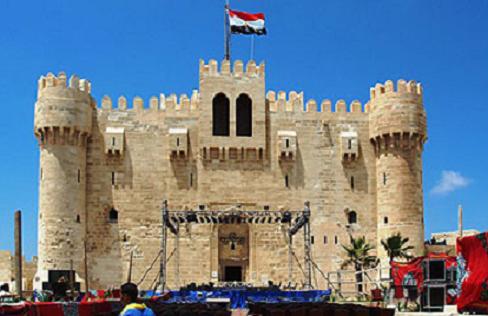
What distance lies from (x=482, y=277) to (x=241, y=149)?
21568 millimetres

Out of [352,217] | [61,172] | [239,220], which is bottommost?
[239,220]

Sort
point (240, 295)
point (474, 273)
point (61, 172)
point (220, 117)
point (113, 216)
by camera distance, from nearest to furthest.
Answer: point (474, 273) < point (240, 295) < point (61, 172) < point (113, 216) < point (220, 117)

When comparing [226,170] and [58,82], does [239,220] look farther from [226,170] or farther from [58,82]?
[58,82]

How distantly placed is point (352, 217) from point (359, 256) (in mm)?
2911

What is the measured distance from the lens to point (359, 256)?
40.1m

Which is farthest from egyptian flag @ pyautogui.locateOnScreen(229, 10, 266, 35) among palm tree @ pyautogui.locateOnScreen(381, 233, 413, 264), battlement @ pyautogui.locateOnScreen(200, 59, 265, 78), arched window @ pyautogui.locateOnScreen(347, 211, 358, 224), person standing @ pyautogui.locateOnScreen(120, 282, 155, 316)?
person standing @ pyautogui.locateOnScreen(120, 282, 155, 316)

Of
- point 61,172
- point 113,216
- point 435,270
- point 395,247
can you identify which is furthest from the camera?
point 113,216

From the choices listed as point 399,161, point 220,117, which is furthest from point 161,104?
point 399,161

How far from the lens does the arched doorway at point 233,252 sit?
1655 inches

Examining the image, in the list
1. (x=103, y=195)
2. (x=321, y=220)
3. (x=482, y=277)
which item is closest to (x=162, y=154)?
(x=103, y=195)

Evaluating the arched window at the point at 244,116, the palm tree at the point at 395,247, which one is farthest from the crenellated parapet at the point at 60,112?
the palm tree at the point at 395,247

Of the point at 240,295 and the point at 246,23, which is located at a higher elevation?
the point at 246,23

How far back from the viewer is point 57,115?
132 feet

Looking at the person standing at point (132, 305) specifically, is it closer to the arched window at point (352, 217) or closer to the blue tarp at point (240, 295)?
the blue tarp at point (240, 295)
